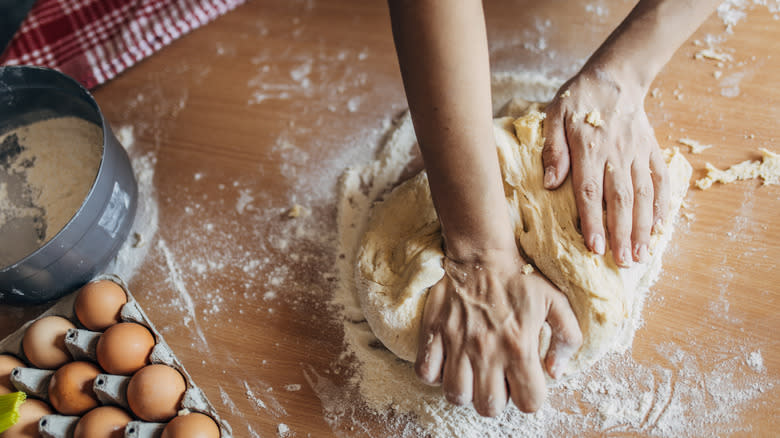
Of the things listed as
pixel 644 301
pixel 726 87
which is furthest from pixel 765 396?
pixel 726 87

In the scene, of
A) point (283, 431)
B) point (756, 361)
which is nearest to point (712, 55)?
point (756, 361)

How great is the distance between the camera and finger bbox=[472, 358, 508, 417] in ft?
2.73

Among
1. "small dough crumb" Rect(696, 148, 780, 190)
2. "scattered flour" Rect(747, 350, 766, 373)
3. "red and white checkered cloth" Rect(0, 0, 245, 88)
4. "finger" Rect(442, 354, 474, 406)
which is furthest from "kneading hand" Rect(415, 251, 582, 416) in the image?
"red and white checkered cloth" Rect(0, 0, 245, 88)

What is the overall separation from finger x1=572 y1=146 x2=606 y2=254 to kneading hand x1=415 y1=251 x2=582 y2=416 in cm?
11

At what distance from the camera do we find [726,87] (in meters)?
1.14

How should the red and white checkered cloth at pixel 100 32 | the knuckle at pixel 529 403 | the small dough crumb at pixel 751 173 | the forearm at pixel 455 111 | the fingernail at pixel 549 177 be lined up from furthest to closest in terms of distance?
the red and white checkered cloth at pixel 100 32
the small dough crumb at pixel 751 173
the fingernail at pixel 549 177
the knuckle at pixel 529 403
the forearm at pixel 455 111

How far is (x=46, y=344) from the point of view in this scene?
93 centimetres

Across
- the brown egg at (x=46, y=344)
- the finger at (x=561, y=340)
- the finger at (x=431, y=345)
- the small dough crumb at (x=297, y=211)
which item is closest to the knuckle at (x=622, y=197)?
the finger at (x=561, y=340)

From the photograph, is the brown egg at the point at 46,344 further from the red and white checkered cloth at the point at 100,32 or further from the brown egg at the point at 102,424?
the red and white checkered cloth at the point at 100,32

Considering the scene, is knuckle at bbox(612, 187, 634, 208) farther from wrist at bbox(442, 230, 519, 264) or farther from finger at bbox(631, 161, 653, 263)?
wrist at bbox(442, 230, 519, 264)

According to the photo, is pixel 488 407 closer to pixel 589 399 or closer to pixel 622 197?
pixel 589 399

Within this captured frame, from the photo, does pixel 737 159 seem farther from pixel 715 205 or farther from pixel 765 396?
pixel 765 396

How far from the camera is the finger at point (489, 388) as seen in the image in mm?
833

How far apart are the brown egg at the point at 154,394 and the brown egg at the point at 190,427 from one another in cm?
3
